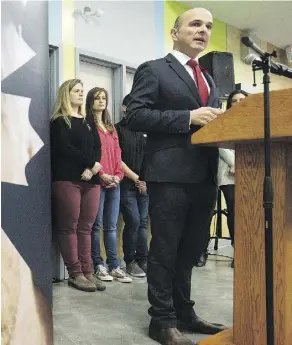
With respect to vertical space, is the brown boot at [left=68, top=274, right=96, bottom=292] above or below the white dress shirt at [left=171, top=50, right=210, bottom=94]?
below

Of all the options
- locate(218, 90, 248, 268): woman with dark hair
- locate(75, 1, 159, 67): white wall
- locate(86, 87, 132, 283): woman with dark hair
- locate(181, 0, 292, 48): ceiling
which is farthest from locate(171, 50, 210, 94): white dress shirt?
locate(181, 0, 292, 48): ceiling

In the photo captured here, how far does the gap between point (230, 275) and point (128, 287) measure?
3.16ft

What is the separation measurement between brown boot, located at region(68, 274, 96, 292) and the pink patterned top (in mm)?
872

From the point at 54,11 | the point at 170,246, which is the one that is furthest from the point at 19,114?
the point at 54,11

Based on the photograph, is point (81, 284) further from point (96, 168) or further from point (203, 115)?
point (203, 115)

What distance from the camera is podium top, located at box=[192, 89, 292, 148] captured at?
1.29 m

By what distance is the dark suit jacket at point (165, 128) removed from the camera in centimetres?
176

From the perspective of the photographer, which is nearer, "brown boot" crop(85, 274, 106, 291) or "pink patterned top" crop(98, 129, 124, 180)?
"brown boot" crop(85, 274, 106, 291)

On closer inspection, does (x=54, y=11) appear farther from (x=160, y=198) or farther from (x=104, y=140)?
(x=160, y=198)

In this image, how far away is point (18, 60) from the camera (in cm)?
135

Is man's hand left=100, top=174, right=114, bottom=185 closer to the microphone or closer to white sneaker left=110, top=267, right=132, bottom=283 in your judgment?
white sneaker left=110, top=267, right=132, bottom=283

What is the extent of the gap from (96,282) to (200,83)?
1809 millimetres

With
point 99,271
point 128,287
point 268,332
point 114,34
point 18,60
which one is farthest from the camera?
point 114,34

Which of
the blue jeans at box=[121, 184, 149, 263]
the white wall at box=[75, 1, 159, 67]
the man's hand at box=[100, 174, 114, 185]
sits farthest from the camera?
the white wall at box=[75, 1, 159, 67]
